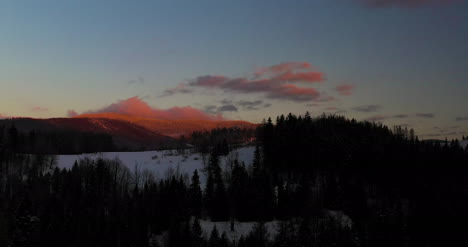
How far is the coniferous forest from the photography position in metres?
93.7

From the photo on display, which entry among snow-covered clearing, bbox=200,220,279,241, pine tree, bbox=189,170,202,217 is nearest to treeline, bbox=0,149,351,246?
pine tree, bbox=189,170,202,217

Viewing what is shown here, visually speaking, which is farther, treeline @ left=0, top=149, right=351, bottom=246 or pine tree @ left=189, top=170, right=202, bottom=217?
pine tree @ left=189, top=170, right=202, bottom=217

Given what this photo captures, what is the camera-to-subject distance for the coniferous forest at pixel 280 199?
93688mm

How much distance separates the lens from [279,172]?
144m

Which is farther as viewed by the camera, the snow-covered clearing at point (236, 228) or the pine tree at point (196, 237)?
the snow-covered clearing at point (236, 228)

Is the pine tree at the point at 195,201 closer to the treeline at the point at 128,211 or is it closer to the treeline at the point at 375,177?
the treeline at the point at 128,211

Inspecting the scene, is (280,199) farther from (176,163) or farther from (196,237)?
(176,163)

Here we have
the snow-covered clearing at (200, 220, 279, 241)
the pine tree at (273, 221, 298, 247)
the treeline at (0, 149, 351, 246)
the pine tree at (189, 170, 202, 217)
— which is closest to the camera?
the pine tree at (273, 221, 298, 247)

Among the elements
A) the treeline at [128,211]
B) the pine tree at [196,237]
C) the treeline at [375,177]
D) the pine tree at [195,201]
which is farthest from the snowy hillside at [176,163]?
the pine tree at [196,237]

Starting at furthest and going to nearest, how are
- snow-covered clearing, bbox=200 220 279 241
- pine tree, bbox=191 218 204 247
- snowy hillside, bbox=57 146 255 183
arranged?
snowy hillside, bbox=57 146 255 183 < snow-covered clearing, bbox=200 220 279 241 < pine tree, bbox=191 218 204 247

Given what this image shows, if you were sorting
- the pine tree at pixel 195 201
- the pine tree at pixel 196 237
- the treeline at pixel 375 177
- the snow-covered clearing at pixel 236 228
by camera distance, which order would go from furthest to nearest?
the pine tree at pixel 195 201, the snow-covered clearing at pixel 236 228, the treeline at pixel 375 177, the pine tree at pixel 196 237

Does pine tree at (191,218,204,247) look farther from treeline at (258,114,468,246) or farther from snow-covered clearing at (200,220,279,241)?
treeline at (258,114,468,246)

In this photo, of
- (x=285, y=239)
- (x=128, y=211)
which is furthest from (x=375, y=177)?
(x=128, y=211)

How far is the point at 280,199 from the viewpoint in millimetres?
115188
